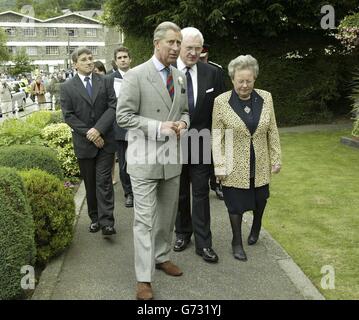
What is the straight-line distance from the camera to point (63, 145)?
8.91 m

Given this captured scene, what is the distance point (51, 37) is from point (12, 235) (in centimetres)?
8662

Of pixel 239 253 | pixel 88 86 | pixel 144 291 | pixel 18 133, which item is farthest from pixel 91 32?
pixel 144 291

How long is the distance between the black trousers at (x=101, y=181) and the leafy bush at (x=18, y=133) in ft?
10.2

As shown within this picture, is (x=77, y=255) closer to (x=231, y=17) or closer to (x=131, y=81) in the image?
(x=131, y=81)

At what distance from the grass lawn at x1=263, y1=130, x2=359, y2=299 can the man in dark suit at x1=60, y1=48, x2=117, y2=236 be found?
6.62 feet

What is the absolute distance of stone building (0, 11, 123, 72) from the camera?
8288cm

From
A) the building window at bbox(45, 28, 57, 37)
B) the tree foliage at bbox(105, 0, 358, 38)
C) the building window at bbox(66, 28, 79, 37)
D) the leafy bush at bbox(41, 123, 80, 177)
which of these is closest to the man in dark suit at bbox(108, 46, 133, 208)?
the leafy bush at bbox(41, 123, 80, 177)

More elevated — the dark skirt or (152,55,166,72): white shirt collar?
(152,55,166,72): white shirt collar

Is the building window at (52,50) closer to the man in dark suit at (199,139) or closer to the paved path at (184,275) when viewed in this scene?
the paved path at (184,275)

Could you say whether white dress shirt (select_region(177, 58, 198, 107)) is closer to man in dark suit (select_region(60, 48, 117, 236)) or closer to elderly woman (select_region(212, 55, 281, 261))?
elderly woman (select_region(212, 55, 281, 261))

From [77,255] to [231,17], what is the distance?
10.3 meters

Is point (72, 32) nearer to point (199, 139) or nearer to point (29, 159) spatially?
point (29, 159)
